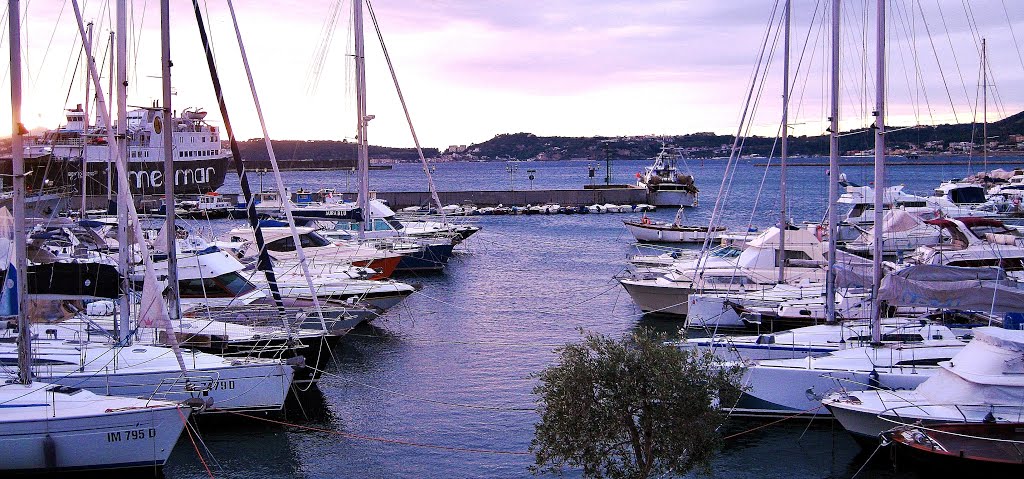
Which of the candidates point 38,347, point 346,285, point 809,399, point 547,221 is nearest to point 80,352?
point 38,347

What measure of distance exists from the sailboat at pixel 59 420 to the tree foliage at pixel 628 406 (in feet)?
24.0

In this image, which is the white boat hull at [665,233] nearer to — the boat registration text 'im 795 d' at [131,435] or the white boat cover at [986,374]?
the white boat cover at [986,374]

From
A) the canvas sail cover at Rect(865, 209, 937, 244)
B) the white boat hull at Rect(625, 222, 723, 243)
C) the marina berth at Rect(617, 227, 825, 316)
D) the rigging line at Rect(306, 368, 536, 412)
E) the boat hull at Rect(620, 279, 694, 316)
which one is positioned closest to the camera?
the rigging line at Rect(306, 368, 536, 412)

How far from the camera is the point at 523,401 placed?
24484 millimetres

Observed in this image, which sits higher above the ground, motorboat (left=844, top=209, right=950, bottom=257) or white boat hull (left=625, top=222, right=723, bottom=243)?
motorboat (left=844, top=209, right=950, bottom=257)

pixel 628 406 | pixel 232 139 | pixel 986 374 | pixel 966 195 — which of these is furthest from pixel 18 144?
pixel 966 195

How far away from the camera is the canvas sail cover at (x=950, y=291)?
75.7ft

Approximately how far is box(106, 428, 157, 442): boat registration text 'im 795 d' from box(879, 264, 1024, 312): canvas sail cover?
50.6 feet

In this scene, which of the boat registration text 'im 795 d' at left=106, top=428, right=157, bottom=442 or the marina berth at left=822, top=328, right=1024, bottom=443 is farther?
the marina berth at left=822, top=328, right=1024, bottom=443

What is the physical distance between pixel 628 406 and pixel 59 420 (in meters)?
9.75

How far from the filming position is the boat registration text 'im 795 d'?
18.0m

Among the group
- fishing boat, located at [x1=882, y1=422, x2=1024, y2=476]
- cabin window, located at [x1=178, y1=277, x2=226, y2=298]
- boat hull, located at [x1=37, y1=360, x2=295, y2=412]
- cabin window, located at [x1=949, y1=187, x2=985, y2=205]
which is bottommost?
fishing boat, located at [x1=882, y1=422, x2=1024, y2=476]

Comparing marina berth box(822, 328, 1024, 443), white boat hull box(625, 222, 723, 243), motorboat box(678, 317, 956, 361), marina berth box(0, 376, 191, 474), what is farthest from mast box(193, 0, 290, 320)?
white boat hull box(625, 222, 723, 243)

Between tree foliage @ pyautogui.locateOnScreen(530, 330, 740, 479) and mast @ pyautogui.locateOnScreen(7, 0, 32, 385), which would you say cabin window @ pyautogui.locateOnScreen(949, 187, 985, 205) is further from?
mast @ pyautogui.locateOnScreen(7, 0, 32, 385)
